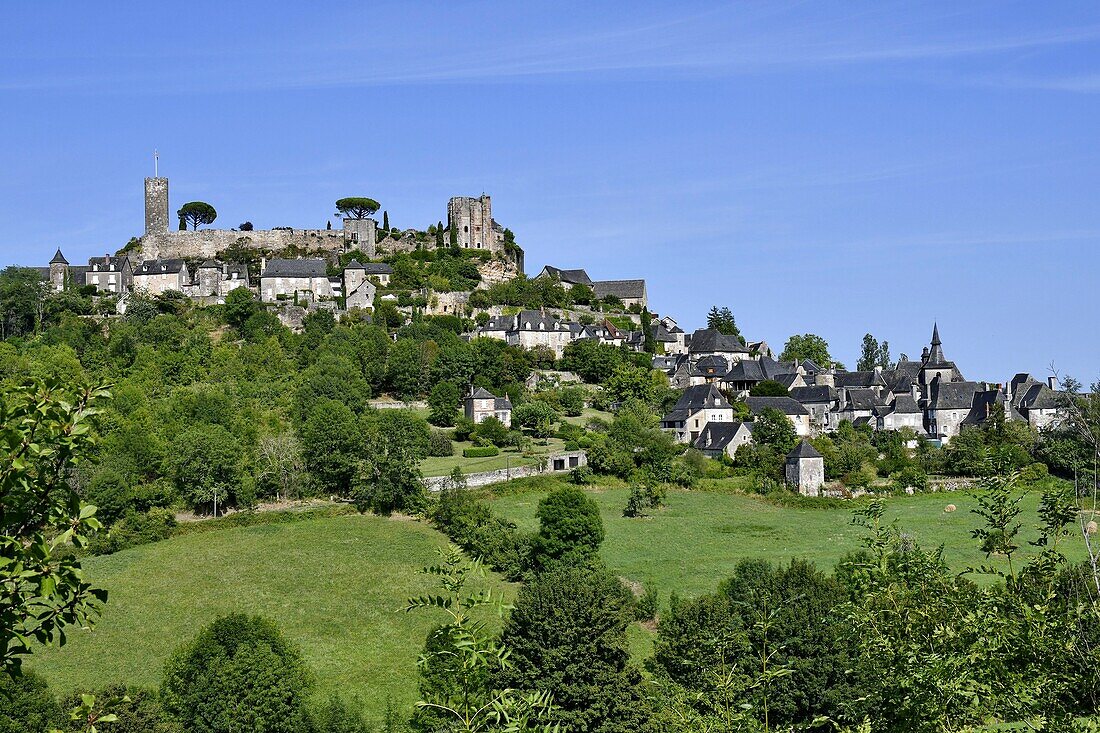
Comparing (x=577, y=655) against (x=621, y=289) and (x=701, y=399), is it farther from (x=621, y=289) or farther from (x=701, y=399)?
(x=621, y=289)

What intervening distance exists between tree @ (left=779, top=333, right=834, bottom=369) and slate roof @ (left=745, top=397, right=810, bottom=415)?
30.6m

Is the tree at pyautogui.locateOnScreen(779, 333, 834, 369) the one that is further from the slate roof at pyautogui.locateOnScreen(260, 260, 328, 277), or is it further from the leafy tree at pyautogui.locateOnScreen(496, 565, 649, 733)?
the leafy tree at pyautogui.locateOnScreen(496, 565, 649, 733)

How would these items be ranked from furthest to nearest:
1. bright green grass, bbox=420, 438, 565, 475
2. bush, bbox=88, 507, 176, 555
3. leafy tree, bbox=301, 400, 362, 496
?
bright green grass, bbox=420, 438, 565, 475, leafy tree, bbox=301, 400, 362, 496, bush, bbox=88, 507, 176, 555

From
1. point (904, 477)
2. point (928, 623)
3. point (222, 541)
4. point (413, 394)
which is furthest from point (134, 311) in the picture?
point (928, 623)

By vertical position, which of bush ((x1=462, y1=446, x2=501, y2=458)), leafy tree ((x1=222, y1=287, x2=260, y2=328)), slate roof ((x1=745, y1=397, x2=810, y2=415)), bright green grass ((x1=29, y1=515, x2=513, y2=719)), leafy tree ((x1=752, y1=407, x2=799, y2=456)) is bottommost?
bright green grass ((x1=29, y1=515, x2=513, y2=719))

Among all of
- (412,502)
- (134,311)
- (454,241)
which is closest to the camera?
(412,502)

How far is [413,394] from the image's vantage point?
242 ft

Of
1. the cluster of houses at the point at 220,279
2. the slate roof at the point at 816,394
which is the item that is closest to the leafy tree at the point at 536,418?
the slate roof at the point at 816,394

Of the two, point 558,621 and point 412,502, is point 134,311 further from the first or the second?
point 558,621

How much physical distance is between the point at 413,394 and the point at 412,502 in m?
23.5

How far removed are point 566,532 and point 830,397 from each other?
39.0 meters

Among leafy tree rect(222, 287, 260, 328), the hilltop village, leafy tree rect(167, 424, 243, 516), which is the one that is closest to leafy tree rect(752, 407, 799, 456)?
the hilltop village

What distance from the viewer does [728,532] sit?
51.2m

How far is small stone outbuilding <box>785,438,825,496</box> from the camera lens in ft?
198
